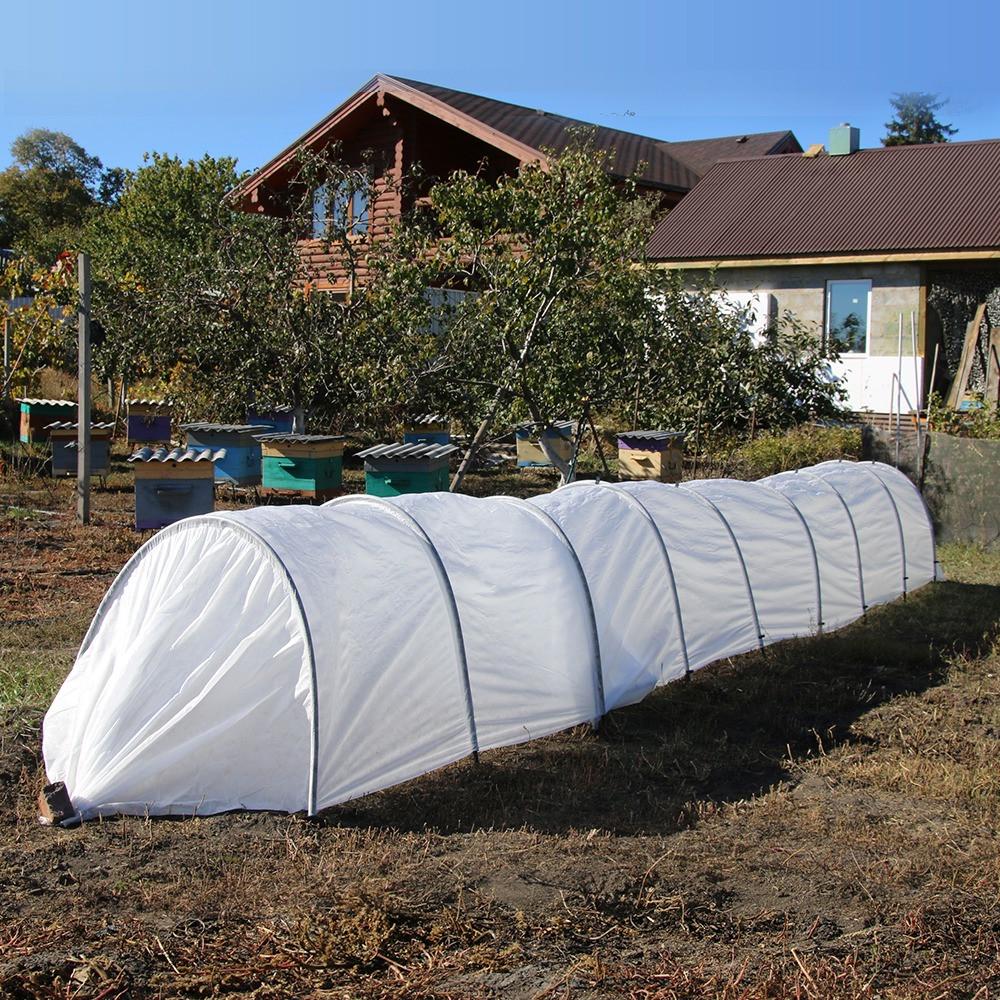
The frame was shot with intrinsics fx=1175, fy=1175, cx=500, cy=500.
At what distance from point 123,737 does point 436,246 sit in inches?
445

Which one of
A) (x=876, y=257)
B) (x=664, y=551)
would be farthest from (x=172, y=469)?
(x=876, y=257)

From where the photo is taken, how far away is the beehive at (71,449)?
1819 centimetres

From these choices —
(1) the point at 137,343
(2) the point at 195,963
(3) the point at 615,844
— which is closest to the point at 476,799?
(3) the point at 615,844

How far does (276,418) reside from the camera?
67.2 ft

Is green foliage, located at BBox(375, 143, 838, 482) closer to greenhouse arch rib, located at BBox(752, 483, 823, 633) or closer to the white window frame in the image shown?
greenhouse arch rib, located at BBox(752, 483, 823, 633)

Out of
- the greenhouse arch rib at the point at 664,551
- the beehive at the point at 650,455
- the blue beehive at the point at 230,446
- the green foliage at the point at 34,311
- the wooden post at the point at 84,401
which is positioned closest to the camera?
the greenhouse arch rib at the point at 664,551

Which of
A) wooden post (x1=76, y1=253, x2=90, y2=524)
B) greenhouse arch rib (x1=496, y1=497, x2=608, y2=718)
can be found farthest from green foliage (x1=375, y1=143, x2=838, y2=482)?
greenhouse arch rib (x1=496, y1=497, x2=608, y2=718)

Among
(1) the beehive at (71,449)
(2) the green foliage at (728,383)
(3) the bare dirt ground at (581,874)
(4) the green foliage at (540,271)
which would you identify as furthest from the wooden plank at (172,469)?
(2) the green foliage at (728,383)

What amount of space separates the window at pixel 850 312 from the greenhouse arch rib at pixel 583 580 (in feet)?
56.3

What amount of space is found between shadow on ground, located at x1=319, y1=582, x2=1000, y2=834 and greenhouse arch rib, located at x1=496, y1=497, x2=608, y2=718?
354 mm

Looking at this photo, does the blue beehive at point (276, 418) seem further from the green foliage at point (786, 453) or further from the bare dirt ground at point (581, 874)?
the bare dirt ground at point (581, 874)

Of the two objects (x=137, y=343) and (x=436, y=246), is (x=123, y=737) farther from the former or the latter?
(x=137, y=343)

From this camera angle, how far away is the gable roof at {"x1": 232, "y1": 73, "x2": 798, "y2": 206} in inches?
1073

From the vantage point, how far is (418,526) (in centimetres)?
739
